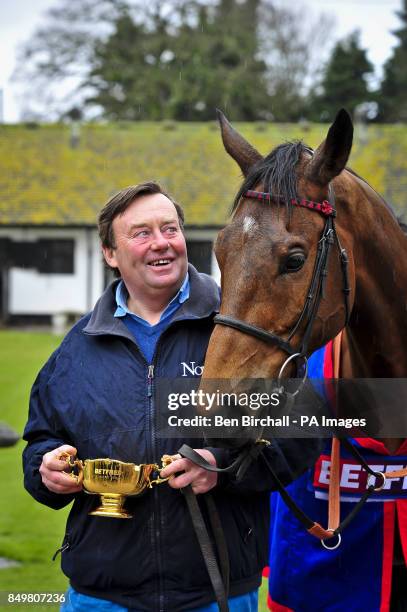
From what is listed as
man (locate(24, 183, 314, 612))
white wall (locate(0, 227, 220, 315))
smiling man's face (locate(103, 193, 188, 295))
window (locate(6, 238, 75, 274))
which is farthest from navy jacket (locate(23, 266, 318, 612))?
window (locate(6, 238, 75, 274))

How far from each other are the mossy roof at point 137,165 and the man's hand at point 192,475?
1879 centimetres

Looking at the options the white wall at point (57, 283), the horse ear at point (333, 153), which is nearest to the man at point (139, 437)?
the horse ear at point (333, 153)

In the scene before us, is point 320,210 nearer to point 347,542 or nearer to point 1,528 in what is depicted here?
point 347,542

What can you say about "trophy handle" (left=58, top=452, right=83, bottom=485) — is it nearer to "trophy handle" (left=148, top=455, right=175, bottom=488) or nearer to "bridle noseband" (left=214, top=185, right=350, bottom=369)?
"trophy handle" (left=148, top=455, right=175, bottom=488)

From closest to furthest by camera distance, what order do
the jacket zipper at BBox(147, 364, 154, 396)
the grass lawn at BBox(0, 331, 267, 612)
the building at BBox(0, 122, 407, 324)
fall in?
1. the jacket zipper at BBox(147, 364, 154, 396)
2. the grass lawn at BBox(0, 331, 267, 612)
3. the building at BBox(0, 122, 407, 324)

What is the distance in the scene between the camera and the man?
7.95 feet

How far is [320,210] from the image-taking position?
243cm

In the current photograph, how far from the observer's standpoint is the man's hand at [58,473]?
2404 mm

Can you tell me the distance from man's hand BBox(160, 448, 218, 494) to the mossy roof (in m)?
18.8

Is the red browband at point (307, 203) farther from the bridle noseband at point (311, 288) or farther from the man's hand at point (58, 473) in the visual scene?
the man's hand at point (58, 473)

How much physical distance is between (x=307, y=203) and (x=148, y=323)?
655mm

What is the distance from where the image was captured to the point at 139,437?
96.6 inches

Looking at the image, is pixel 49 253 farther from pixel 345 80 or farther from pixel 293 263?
pixel 293 263

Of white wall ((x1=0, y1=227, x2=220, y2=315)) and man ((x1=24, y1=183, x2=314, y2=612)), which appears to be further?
white wall ((x1=0, y1=227, x2=220, y2=315))
